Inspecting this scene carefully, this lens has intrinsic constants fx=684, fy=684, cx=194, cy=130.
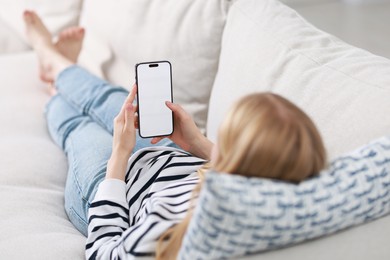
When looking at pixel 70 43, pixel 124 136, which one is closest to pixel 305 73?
pixel 124 136

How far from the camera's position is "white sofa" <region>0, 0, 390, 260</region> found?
1123 millimetres

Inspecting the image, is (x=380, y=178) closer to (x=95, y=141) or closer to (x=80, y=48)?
(x=95, y=141)

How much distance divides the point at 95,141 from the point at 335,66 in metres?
0.58

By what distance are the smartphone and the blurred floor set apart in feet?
5.99

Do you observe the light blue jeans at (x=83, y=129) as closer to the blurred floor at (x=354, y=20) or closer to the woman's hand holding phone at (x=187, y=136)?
the woman's hand holding phone at (x=187, y=136)

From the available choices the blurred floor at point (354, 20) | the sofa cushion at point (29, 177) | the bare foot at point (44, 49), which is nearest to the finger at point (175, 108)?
the sofa cushion at point (29, 177)

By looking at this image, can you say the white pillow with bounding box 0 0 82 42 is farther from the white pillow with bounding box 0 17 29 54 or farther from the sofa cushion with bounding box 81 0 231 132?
the sofa cushion with bounding box 81 0 231 132

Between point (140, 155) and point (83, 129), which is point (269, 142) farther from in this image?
point (83, 129)

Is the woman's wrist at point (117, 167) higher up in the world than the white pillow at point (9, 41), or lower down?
higher up

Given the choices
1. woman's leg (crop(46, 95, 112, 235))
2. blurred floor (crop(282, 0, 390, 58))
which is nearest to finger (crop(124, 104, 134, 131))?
woman's leg (crop(46, 95, 112, 235))

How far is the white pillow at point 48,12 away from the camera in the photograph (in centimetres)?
226

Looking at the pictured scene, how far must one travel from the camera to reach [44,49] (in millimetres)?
2090

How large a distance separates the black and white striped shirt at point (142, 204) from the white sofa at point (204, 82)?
109mm

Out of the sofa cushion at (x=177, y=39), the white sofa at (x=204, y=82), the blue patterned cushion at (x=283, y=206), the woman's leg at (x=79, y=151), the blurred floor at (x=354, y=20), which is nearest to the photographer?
the blue patterned cushion at (x=283, y=206)
